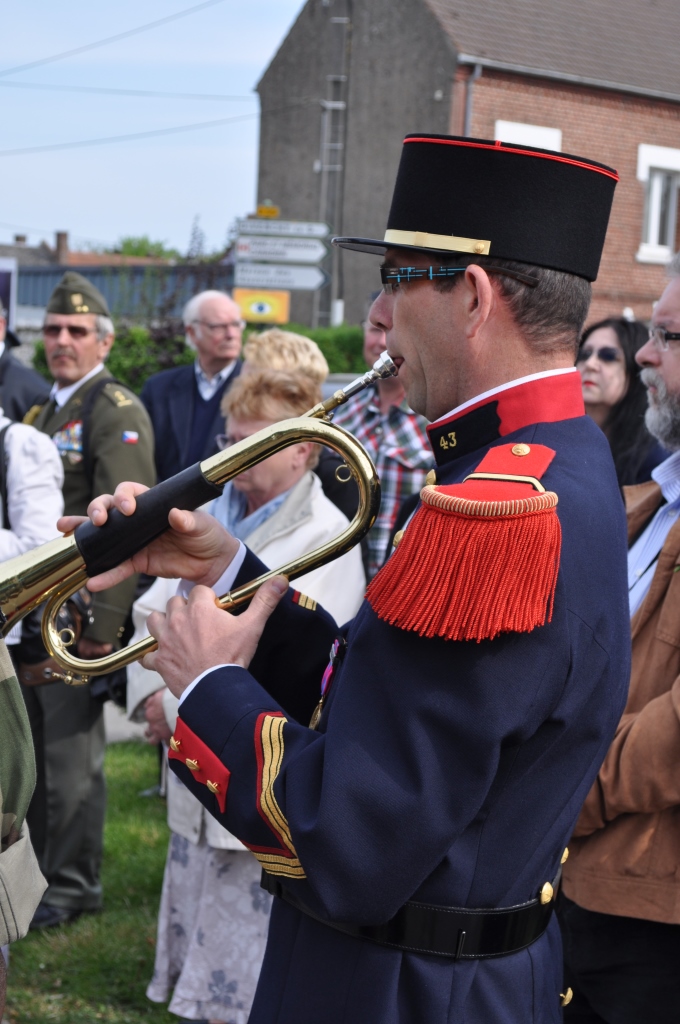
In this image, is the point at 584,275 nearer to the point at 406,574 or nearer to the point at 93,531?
the point at 406,574

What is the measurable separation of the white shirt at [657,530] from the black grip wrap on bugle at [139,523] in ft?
3.69

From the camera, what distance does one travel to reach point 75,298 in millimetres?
5262

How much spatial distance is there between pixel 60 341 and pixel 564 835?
12.9 feet

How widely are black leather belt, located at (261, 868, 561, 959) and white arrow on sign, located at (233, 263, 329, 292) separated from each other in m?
8.93

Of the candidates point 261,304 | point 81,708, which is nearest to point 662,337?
point 81,708

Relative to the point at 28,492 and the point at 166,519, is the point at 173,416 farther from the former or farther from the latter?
the point at 166,519

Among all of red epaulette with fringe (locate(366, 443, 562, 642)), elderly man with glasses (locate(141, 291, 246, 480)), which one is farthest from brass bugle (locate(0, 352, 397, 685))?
elderly man with glasses (locate(141, 291, 246, 480))

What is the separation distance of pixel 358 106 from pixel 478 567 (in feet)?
75.5

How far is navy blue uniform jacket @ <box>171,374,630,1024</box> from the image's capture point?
1.47 meters

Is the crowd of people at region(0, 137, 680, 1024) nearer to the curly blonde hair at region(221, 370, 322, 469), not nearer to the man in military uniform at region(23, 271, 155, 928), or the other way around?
the curly blonde hair at region(221, 370, 322, 469)

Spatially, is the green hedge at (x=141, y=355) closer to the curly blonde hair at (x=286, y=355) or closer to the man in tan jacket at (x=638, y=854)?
the curly blonde hair at (x=286, y=355)

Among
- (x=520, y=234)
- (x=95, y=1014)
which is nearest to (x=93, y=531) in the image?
(x=520, y=234)

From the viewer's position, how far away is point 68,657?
7.12 ft

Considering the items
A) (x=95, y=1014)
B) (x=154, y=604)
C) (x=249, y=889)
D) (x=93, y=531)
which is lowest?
(x=95, y=1014)
